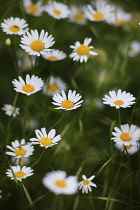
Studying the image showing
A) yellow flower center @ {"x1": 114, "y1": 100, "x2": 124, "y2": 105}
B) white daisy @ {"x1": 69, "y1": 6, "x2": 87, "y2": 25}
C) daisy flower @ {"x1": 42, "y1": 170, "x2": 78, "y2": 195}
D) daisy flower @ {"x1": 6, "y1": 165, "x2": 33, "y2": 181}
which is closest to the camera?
daisy flower @ {"x1": 42, "y1": 170, "x2": 78, "y2": 195}

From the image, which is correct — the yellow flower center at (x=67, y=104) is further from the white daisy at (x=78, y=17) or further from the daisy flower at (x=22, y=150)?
the white daisy at (x=78, y=17)

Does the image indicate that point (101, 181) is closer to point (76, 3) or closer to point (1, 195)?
point (1, 195)

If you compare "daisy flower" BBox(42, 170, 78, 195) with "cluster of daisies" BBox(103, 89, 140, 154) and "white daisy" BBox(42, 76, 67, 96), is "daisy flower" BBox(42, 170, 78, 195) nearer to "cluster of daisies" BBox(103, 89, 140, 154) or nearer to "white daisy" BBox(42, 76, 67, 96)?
"cluster of daisies" BBox(103, 89, 140, 154)

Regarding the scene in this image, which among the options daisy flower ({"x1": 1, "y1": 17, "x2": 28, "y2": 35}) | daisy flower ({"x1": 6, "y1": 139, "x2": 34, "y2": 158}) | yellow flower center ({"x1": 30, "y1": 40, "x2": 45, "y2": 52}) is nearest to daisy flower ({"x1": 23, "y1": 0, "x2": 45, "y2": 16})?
daisy flower ({"x1": 1, "y1": 17, "x2": 28, "y2": 35})

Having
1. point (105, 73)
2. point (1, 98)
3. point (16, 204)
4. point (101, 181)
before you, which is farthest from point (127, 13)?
point (16, 204)

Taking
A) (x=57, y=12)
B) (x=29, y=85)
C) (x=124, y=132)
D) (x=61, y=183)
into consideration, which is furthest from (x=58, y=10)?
(x=61, y=183)

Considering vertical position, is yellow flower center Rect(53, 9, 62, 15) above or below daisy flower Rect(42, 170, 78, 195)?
above

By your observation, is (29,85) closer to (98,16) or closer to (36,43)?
(36,43)
